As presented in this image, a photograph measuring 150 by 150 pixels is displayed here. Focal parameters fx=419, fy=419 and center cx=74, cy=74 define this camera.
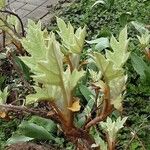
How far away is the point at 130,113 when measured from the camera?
2570mm

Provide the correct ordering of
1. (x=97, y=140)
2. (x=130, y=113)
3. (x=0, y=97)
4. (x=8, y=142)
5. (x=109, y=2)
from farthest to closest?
(x=109, y=2)
(x=130, y=113)
(x=8, y=142)
(x=0, y=97)
(x=97, y=140)

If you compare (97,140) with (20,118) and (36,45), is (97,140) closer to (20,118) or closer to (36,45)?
(36,45)

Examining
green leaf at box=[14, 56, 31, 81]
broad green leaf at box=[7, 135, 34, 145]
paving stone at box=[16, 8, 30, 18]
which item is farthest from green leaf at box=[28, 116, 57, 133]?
paving stone at box=[16, 8, 30, 18]

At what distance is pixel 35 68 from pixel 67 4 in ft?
9.65

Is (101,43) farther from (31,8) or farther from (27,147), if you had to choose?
(31,8)

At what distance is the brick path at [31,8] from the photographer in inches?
163

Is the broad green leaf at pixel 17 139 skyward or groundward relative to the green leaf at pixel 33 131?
groundward

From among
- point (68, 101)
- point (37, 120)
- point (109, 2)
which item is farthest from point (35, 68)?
point (109, 2)

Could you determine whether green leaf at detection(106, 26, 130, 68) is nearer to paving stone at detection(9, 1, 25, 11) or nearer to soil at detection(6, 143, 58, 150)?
soil at detection(6, 143, 58, 150)

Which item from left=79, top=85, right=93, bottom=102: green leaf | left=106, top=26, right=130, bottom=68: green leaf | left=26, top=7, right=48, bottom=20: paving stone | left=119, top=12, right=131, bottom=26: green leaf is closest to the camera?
left=106, top=26, right=130, bottom=68: green leaf

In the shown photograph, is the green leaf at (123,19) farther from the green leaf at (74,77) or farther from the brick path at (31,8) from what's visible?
the green leaf at (74,77)

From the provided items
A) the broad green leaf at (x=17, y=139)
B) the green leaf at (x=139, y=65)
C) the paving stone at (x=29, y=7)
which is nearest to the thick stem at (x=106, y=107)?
the broad green leaf at (x=17, y=139)

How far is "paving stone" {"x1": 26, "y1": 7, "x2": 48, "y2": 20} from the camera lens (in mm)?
4127

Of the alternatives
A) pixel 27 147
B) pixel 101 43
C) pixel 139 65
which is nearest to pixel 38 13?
pixel 101 43
